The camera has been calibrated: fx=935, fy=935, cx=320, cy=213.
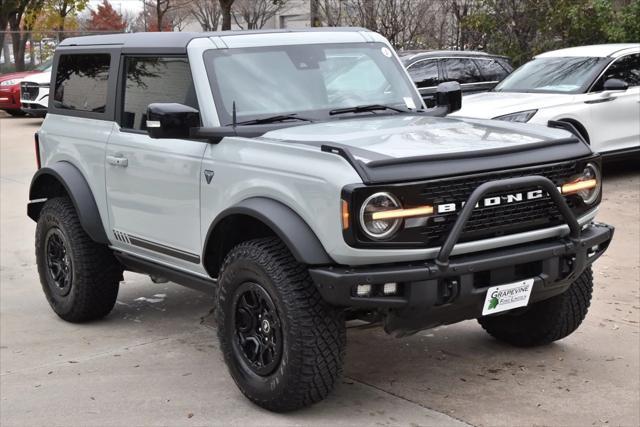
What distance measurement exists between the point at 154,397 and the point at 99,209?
159cm

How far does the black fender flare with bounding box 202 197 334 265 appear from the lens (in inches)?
165

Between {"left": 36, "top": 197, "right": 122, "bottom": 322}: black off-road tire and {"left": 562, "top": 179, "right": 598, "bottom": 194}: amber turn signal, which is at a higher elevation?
{"left": 562, "top": 179, "right": 598, "bottom": 194}: amber turn signal

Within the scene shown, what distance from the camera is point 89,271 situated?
19.9 ft

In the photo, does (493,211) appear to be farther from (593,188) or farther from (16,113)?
(16,113)

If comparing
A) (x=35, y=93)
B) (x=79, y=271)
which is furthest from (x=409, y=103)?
(x=35, y=93)

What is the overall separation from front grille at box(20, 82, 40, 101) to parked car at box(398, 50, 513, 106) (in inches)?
370

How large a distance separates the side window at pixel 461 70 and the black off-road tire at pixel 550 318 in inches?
351

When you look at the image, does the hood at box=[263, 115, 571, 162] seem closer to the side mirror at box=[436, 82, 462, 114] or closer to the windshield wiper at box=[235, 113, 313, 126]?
the windshield wiper at box=[235, 113, 313, 126]

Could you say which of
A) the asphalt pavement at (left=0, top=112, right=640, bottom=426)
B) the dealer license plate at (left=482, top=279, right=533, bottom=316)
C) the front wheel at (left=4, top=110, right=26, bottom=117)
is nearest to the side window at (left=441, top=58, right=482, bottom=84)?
the asphalt pavement at (left=0, top=112, right=640, bottom=426)

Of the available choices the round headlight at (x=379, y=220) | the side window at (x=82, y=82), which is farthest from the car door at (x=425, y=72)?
the round headlight at (x=379, y=220)

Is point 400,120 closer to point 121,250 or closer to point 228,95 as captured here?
point 228,95

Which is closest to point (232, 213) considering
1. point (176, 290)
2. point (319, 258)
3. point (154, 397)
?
point (319, 258)

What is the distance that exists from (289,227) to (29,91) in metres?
17.4

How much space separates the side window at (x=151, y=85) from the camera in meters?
5.38
